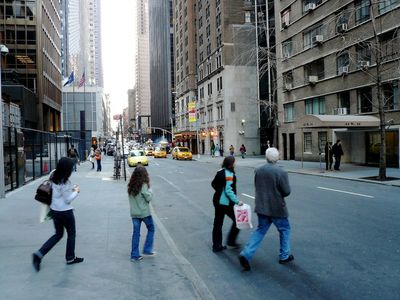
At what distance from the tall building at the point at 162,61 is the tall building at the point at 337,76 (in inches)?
3243

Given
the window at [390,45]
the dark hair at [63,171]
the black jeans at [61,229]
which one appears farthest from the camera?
the window at [390,45]

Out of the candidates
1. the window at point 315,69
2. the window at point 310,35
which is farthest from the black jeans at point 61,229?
the window at point 310,35

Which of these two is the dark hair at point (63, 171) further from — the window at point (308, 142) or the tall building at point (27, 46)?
the tall building at point (27, 46)

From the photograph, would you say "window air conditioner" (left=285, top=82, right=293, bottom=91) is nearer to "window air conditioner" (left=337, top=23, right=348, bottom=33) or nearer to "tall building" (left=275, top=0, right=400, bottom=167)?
"tall building" (left=275, top=0, right=400, bottom=167)

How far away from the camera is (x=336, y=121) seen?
22875 millimetres

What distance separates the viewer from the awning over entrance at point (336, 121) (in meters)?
22.6

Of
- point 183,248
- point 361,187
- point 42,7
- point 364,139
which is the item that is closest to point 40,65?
point 42,7

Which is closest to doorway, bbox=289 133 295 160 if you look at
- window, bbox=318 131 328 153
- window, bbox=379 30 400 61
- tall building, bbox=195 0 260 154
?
window, bbox=318 131 328 153

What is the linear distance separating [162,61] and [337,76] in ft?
342

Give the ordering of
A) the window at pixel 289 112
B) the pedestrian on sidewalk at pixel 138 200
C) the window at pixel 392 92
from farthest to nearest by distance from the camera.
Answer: the window at pixel 289 112 → the window at pixel 392 92 → the pedestrian on sidewalk at pixel 138 200

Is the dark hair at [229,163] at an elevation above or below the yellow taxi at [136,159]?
above

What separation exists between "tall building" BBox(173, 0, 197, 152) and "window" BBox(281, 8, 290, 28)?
3500 cm

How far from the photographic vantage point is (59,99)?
6806 cm

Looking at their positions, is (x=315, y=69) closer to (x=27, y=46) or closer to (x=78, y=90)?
(x=27, y=46)
